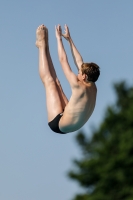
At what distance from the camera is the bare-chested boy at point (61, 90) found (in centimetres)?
1677

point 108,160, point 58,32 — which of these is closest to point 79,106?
→ point 58,32

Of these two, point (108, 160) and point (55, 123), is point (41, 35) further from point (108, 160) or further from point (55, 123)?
point (108, 160)

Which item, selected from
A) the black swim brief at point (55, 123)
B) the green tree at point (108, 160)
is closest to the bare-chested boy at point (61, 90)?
the black swim brief at point (55, 123)

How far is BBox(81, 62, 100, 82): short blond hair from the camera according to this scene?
54.6 feet

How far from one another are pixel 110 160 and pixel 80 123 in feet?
166

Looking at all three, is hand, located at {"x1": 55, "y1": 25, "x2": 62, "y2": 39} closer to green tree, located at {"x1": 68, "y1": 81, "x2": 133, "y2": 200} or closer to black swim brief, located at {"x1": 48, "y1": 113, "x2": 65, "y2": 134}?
black swim brief, located at {"x1": 48, "y1": 113, "x2": 65, "y2": 134}

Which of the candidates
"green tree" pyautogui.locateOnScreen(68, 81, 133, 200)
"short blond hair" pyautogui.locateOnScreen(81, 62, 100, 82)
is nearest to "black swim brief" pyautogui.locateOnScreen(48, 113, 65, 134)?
"short blond hair" pyautogui.locateOnScreen(81, 62, 100, 82)

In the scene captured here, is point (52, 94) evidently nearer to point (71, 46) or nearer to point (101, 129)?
point (71, 46)

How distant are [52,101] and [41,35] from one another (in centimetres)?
135

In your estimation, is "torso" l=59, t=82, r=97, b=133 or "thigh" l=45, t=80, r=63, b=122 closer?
"torso" l=59, t=82, r=97, b=133

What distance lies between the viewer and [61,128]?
1716 centimetres

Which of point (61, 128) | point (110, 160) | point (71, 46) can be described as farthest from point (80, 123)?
point (110, 160)

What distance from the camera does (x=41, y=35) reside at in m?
17.2

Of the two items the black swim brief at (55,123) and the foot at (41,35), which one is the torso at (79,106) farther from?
the foot at (41,35)
